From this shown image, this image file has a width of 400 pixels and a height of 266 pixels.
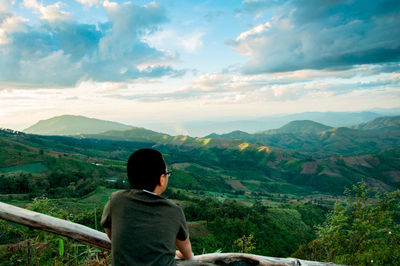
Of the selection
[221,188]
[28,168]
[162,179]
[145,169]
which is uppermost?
[145,169]

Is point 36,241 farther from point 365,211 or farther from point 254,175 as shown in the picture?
point 254,175

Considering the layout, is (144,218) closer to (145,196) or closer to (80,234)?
(145,196)

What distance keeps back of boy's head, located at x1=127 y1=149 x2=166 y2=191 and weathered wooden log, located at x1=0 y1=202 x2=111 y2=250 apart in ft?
3.44

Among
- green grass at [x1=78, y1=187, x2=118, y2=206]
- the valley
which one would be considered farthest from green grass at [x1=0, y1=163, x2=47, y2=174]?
green grass at [x1=78, y1=187, x2=118, y2=206]

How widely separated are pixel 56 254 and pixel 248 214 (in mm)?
47451

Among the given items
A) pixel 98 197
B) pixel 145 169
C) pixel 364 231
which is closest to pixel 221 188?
pixel 98 197

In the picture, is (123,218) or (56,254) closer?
(123,218)

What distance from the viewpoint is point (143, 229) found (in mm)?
2328

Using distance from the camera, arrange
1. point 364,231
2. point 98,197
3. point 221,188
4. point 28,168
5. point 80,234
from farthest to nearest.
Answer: point 221,188, point 28,168, point 98,197, point 364,231, point 80,234

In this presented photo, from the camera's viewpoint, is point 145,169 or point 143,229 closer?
point 143,229

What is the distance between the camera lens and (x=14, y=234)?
15.2ft

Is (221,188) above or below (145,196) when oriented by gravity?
below

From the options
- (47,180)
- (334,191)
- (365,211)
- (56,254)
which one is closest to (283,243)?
(365,211)

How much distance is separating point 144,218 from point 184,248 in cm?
72
